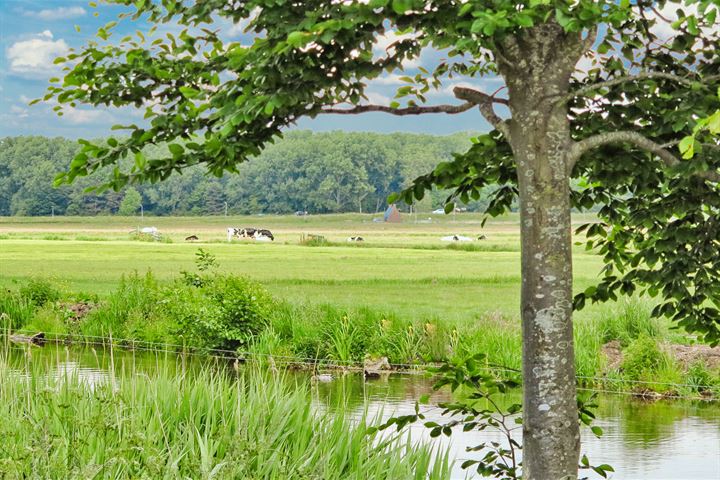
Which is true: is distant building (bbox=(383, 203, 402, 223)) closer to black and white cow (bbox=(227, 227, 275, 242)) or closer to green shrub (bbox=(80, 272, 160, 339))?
black and white cow (bbox=(227, 227, 275, 242))

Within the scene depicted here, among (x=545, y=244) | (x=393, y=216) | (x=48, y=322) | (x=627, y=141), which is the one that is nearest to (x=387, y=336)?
(x=48, y=322)

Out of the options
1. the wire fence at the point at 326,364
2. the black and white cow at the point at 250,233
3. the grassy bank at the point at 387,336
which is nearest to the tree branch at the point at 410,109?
the wire fence at the point at 326,364

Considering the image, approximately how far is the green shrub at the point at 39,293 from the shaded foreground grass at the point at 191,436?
1063cm

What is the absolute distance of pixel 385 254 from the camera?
3216cm

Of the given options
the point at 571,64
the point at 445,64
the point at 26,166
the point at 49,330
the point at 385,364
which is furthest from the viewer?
the point at 26,166

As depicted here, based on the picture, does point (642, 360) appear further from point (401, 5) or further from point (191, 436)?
point (401, 5)

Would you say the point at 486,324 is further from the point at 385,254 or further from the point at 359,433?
the point at 385,254

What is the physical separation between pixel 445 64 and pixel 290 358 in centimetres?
677

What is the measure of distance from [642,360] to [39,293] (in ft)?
31.6

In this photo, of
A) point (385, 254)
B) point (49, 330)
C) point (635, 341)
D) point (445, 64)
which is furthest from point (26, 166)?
point (445, 64)

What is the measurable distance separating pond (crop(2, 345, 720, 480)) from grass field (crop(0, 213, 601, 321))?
4.62m

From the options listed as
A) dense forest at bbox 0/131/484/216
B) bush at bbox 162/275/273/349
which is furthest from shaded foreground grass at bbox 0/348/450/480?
dense forest at bbox 0/131/484/216

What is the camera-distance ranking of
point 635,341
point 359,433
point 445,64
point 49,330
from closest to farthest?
point 359,433 → point 445,64 → point 635,341 → point 49,330

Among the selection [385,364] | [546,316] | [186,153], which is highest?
[186,153]
